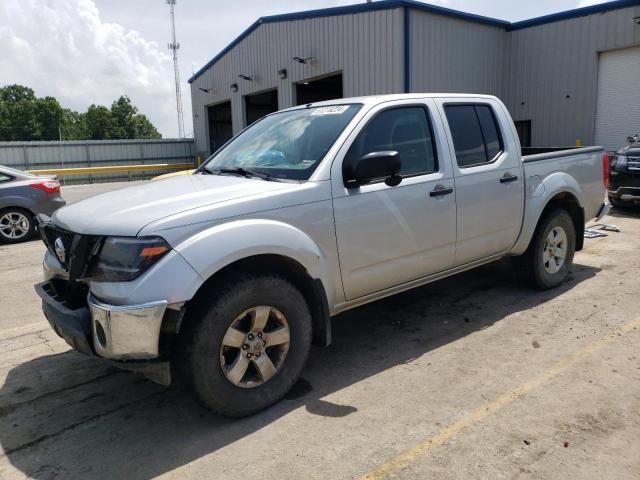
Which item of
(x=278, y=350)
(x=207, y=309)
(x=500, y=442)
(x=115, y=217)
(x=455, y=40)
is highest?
(x=455, y=40)

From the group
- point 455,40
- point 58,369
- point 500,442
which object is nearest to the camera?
point 500,442

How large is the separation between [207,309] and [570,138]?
17.5 metres

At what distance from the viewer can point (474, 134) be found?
4566mm

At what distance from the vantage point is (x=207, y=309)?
9.50 feet

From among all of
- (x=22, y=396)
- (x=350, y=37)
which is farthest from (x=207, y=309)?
(x=350, y=37)

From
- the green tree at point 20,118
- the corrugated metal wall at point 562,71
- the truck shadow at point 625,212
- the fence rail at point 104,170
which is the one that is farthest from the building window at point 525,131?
the green tree at point 20,118

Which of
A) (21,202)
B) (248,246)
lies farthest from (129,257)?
(21,202)

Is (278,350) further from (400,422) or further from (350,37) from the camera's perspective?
(350,37)

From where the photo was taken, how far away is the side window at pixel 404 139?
3770mm

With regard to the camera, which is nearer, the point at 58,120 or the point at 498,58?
the point at 498,58

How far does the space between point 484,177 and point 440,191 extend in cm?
61

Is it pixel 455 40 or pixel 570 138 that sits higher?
pixel 455 40

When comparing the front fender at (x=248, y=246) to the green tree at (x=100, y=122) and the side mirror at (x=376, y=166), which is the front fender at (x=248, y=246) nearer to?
the side mirror at (x=376, y=166)

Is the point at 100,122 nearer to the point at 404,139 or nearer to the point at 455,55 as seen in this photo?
the point at 455,55
